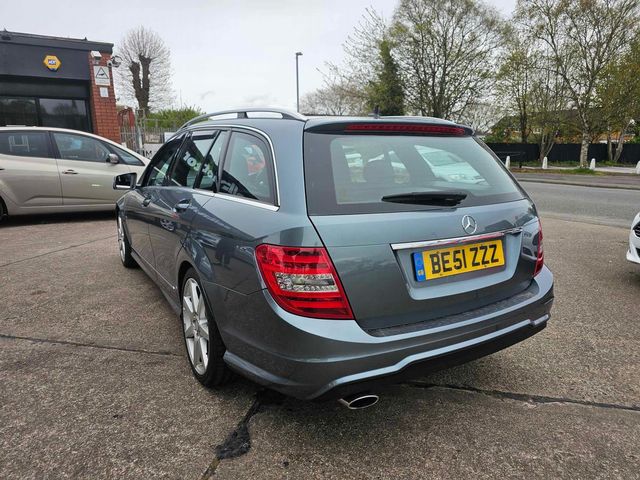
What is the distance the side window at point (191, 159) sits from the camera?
121 inches

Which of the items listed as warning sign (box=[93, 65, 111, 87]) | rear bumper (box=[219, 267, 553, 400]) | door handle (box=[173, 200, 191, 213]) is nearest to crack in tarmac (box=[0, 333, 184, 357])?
door handle (box=[173, 200, 191, 213])

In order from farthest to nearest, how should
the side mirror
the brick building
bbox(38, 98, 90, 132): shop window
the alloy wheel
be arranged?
1. bbox(38, 98, 90, 132): shop window
2. the brick building
3. the side mirror
4. the alloy wheel

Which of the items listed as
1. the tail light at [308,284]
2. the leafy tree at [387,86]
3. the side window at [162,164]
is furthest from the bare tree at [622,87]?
the tail light at [308,284]

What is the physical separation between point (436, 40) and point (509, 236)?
27.1 m

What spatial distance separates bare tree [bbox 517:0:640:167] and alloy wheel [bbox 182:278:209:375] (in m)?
28.2

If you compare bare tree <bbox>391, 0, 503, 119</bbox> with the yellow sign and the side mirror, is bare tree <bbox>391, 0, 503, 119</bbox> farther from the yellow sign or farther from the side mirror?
the side mirror

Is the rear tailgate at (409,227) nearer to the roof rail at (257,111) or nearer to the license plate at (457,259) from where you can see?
the license plate at (457,259)

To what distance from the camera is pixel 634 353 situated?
3102mm

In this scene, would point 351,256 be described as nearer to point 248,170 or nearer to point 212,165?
point 248,170

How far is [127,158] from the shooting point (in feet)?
28.7

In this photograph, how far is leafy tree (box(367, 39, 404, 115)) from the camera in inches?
1076

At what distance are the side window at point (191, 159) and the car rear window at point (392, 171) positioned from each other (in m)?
1.11

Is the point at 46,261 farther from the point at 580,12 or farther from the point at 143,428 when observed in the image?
the point at 580,12

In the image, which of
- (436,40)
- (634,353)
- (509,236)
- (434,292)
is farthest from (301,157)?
(436,40)
